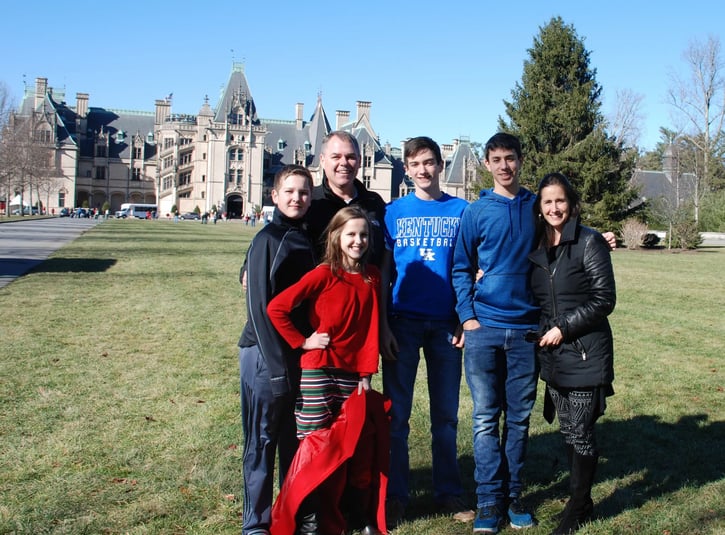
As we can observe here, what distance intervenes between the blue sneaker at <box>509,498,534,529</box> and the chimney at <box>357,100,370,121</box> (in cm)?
9085

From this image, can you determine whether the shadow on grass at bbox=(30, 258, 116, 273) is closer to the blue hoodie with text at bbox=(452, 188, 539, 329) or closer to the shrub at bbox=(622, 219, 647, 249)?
the blue hoodie with text at bbox=(452, 188, 539, 329)

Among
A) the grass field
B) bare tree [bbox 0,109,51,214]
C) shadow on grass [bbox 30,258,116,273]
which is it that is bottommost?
the grass field

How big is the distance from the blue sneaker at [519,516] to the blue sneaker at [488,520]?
0.08 meters

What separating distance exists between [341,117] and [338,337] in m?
92.8

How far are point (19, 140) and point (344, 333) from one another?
5827 cm

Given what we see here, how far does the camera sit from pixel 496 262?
4.10 m

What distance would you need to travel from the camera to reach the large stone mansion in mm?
87750

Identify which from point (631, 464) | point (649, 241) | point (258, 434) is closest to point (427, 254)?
point (258, 434)

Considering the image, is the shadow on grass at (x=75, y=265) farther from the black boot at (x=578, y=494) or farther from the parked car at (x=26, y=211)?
the parked car at (x=26, y=211)

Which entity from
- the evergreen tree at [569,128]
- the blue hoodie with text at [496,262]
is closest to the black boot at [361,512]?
the blue hoodie with text at [496,262]

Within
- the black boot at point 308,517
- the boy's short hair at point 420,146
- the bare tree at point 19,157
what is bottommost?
the black boot at point 308,517

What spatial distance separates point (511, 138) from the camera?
4.18 meters

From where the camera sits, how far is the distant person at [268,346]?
3633 millimetres

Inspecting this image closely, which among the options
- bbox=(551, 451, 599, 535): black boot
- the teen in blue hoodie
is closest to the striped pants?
the teen in blue hoodie
